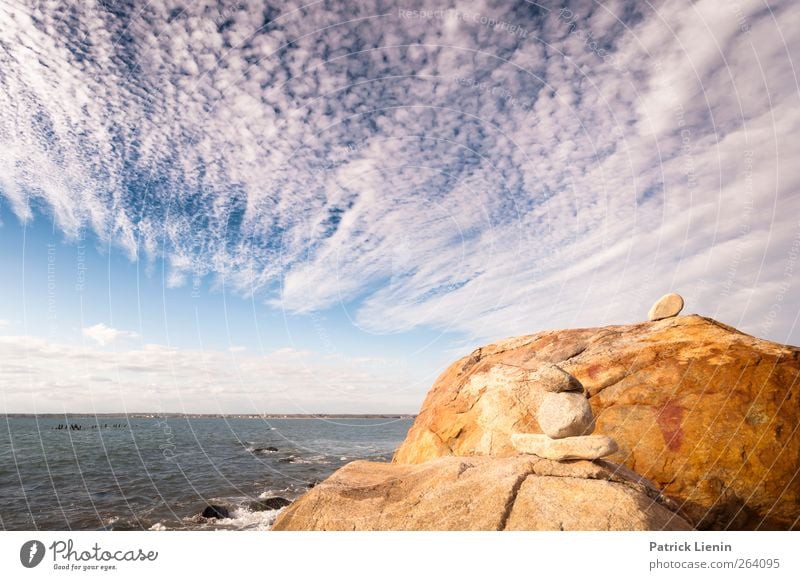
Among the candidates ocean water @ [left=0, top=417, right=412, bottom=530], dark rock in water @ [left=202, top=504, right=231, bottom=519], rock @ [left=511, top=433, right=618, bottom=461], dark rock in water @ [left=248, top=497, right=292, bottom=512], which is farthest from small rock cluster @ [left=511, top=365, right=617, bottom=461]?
dark rock in water @ [left=248, top=497, right=292, bottom=512]

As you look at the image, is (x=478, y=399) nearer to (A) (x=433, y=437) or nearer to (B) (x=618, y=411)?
(A) (x=433, y=437)

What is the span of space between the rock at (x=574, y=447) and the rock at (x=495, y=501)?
0.24m

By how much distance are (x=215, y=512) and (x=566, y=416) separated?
27.0 metres

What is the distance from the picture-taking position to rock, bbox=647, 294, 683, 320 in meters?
17.6

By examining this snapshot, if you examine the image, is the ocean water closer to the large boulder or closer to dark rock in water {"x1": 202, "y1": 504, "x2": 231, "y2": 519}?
dark rock in water {"x1": 202, "y1": 504, "x2": 231, "y2": 519}

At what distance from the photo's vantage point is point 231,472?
46.7 meters

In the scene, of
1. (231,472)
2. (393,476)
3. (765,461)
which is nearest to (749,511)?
(765,461)

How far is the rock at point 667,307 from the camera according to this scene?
17594mm
